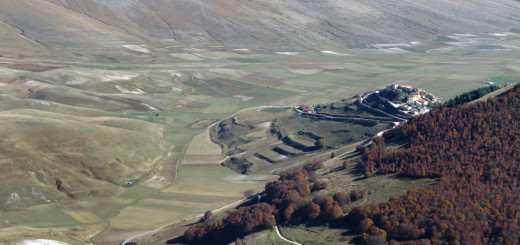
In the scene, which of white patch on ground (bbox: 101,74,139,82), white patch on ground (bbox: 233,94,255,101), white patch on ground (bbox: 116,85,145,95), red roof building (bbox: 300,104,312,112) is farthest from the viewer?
white patch on ground (bbox: 101,74,139,82)

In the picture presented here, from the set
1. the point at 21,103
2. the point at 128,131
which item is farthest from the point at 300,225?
the point at 21,103

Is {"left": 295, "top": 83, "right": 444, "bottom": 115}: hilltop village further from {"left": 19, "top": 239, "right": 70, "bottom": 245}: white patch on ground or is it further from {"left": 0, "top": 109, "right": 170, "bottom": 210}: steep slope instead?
{"left": 19, "top": 239, "right": 70, "bottom": 245}: white patch on ground

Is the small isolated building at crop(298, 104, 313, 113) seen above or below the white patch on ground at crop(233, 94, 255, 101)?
above

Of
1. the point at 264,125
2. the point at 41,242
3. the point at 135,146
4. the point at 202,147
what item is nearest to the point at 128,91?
the point at 264,125

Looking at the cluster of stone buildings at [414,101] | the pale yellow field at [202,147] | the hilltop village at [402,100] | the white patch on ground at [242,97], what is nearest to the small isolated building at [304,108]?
the hilltop village at [402,100]

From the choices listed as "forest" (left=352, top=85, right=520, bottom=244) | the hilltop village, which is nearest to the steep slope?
"forest" (left=352, top=85, right=520, bottom=244)

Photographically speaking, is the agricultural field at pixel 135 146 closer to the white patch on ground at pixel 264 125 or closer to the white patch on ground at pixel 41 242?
the white patch on ground at pixel 264 125

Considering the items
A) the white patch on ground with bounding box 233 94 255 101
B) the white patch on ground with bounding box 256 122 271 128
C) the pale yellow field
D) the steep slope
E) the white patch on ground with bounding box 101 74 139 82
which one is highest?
the steep slope

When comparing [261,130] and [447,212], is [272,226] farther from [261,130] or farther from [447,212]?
[261,130]
